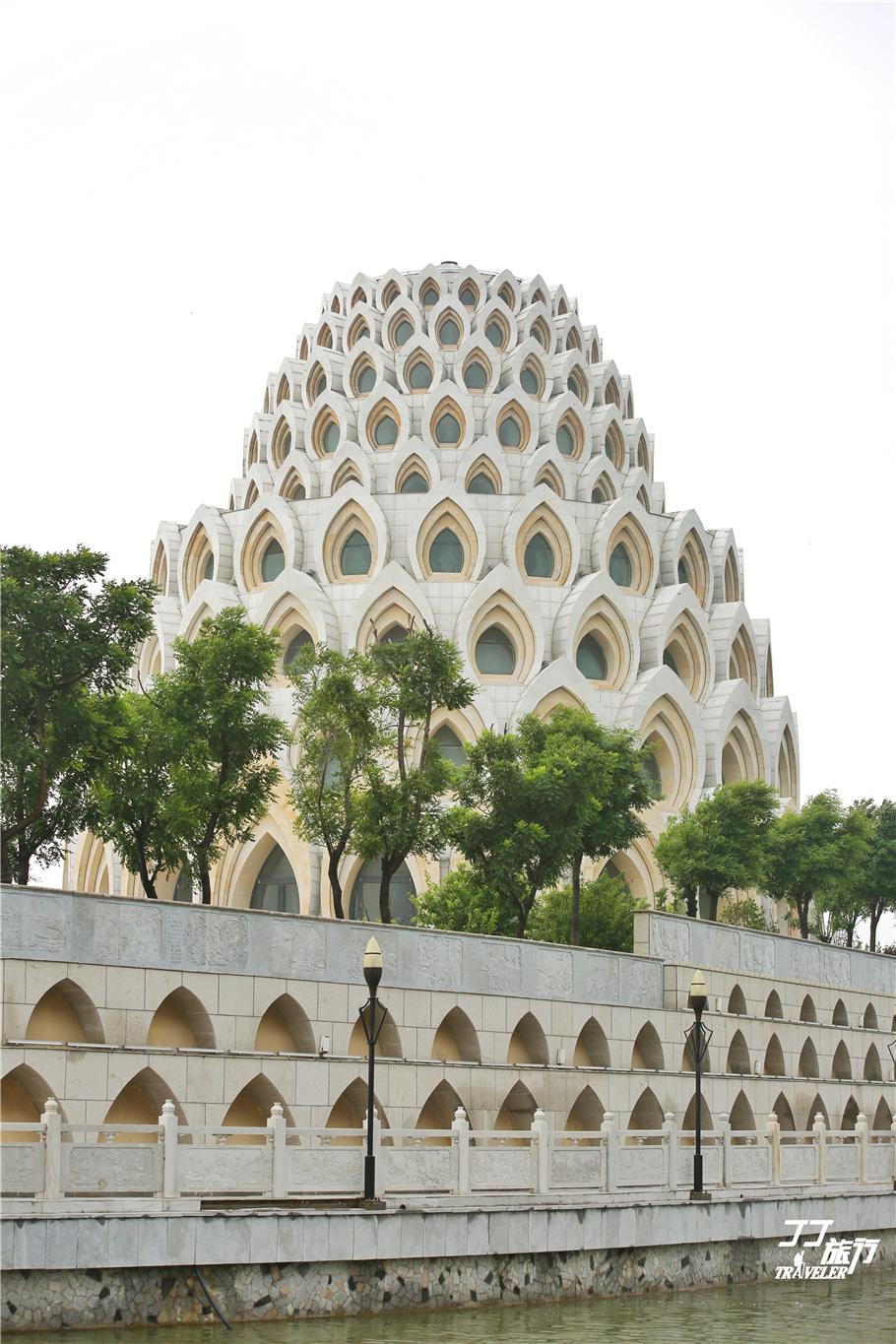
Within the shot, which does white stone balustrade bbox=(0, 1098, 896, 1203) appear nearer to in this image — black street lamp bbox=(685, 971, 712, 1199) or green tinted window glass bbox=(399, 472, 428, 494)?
black street lamp bbox=(685, 971, 712, 1199)

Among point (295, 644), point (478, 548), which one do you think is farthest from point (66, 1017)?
point (478, 548)

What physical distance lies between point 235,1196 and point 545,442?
4238cm

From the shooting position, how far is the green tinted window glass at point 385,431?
2343 inches

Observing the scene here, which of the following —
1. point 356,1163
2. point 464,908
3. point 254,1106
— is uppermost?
point 464,908

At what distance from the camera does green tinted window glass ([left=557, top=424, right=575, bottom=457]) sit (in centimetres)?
6091

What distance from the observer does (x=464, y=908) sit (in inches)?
1698

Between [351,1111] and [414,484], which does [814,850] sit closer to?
[414,484]

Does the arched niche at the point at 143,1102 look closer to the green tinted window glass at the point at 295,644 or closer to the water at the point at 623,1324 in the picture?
the water at the point at 623,1324

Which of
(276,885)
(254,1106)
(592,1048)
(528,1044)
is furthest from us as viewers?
(276,885)

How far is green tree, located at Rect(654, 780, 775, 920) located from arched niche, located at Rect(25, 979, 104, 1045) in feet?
84.1

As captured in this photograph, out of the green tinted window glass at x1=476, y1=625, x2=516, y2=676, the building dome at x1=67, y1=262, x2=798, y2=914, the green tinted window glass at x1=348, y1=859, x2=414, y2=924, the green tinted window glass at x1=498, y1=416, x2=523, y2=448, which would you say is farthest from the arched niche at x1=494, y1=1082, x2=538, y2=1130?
the green tinted window glass at x1=498, y1=416, x2=523, y2=448

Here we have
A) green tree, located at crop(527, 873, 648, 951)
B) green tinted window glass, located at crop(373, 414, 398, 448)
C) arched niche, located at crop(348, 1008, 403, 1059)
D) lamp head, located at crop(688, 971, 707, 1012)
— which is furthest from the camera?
green tinted window glass, located at crop(373, 414, 398, 448)

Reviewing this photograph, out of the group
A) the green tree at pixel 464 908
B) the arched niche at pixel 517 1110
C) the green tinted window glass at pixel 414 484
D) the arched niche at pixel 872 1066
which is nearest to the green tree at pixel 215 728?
the green tree at pixel 464 908

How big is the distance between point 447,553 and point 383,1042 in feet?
98.6
